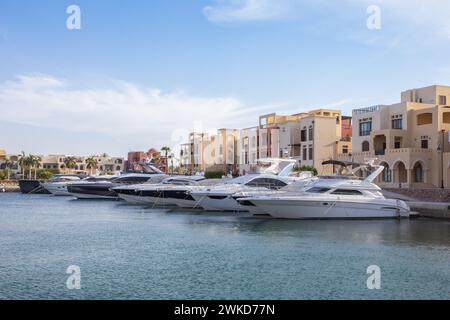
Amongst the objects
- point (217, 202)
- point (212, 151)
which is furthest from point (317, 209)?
point (212, 151)

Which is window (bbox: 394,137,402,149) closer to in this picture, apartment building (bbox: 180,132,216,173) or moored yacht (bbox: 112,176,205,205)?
moored yacht (bbox: 112,176,205,205)

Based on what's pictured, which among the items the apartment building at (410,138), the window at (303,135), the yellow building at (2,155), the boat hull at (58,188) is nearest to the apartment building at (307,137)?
the window at (303,135)

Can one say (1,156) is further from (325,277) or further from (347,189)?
(325,277)

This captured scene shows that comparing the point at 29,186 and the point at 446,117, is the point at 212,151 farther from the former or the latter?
the point at 446,117

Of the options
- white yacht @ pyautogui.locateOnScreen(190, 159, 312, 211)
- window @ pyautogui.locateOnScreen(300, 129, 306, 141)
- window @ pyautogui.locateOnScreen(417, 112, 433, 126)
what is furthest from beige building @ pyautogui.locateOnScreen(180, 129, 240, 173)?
white yacht @ pyautogui.locateOnScreen(190, 159, 312, 211)

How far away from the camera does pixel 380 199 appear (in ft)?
110

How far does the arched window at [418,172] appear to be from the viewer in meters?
49.1

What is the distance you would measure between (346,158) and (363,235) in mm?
30994

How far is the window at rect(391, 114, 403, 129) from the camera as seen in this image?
52219 millimetres

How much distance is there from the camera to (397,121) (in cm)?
5284

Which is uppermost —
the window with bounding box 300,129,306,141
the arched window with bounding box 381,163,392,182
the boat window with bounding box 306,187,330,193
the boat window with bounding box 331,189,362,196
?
the window with bounding box 300,129,306,141

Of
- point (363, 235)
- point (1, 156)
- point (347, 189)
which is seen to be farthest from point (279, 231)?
point (1, 156)

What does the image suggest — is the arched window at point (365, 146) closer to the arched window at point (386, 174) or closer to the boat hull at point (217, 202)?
the arched window at point (386, 174)
